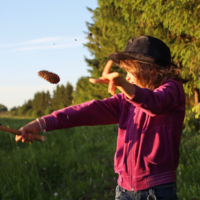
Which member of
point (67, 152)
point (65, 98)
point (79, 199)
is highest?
point (65, 98)

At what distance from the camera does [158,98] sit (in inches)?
56.7

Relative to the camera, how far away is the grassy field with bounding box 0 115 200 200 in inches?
153

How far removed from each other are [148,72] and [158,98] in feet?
1.54

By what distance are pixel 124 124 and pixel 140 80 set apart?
435 mm

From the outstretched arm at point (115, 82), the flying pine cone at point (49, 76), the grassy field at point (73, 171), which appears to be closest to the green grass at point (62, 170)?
the grassy field at point (73, 171)

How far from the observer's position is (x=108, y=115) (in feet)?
6.85

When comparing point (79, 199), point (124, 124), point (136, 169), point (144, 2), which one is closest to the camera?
point (136, 169)

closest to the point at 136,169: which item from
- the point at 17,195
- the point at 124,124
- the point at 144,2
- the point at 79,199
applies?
the point at 124,124

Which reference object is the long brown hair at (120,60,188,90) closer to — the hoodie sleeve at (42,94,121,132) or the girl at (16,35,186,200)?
the girl at (16,35,186,200)

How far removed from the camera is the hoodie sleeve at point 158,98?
4.36 feet

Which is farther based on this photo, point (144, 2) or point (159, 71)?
point (144, 2)

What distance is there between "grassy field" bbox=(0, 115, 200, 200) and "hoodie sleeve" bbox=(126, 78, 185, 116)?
221cm

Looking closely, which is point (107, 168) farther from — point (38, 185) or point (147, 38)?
point (147, 38)

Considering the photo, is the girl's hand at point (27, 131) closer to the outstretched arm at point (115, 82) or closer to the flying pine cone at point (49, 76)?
the flying pine cone at point (49, 76)
